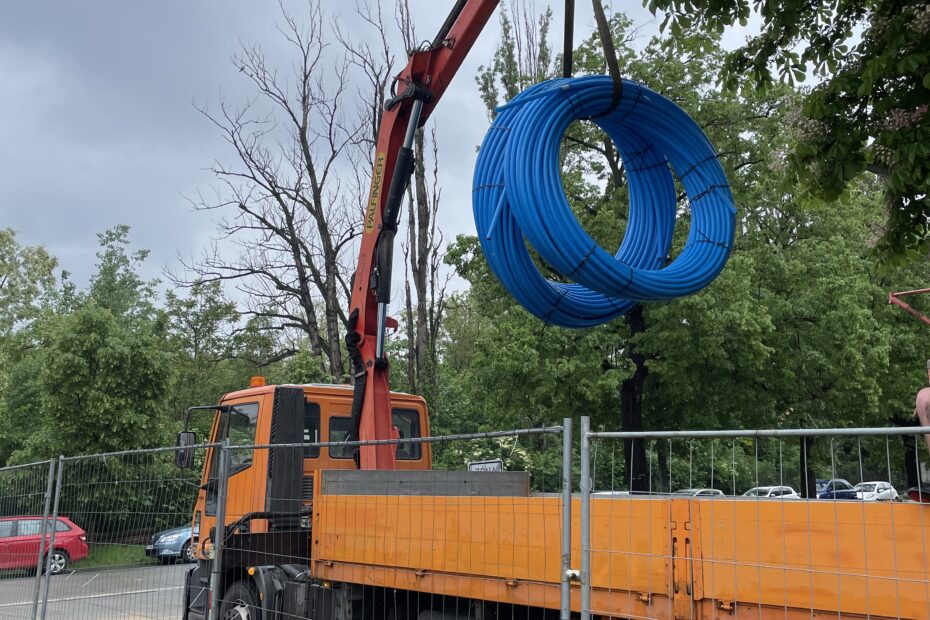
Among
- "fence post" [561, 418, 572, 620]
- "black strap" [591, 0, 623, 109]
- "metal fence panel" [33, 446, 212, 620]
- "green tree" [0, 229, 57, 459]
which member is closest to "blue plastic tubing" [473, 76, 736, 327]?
"black strap" [591, 0, 623, 109]

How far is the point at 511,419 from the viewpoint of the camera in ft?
59.0

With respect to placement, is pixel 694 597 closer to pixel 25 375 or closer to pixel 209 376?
pixel 25 375

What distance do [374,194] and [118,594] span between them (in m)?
4.37

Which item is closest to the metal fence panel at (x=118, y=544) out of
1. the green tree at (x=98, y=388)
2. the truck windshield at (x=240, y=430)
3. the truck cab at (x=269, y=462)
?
the truck cab at (x=269, y=462)

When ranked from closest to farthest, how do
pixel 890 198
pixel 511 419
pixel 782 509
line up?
pixel 782 509 → pixel 890 198 → pixel 511 419

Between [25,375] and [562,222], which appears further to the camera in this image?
[25,375]

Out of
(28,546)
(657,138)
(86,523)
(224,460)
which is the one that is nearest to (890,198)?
(657,138)

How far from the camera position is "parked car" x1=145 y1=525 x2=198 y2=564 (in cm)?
703

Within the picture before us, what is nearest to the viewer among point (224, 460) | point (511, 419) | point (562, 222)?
point (562, 222)

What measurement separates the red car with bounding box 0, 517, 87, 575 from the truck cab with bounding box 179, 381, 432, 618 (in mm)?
1167

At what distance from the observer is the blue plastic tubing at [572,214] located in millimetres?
5973

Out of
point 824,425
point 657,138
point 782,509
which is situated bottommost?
point 782,509

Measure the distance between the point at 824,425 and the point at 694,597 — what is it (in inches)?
575

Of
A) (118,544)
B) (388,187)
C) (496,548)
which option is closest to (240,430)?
(118,544)
